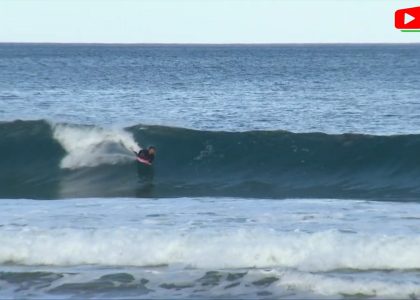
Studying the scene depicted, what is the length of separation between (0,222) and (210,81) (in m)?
46.5

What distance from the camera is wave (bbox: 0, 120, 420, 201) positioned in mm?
20172

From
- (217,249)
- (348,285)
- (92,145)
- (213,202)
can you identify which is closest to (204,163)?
(92,145)

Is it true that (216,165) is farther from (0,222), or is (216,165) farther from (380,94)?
(380,94)

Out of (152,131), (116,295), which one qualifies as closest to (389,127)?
(152,131)

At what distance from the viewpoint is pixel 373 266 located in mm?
11914

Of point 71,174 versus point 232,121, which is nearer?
point 71,174

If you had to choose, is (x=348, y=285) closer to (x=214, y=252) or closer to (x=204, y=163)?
(x=214, y=252)

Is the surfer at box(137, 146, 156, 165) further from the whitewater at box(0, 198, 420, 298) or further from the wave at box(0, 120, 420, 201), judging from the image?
the whitewater at box(0, 198, 420, 298)

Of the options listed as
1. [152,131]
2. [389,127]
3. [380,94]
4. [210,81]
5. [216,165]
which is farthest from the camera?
[210,81]

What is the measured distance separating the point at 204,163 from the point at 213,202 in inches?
252

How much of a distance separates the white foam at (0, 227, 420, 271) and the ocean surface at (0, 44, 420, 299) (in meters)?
0.02
